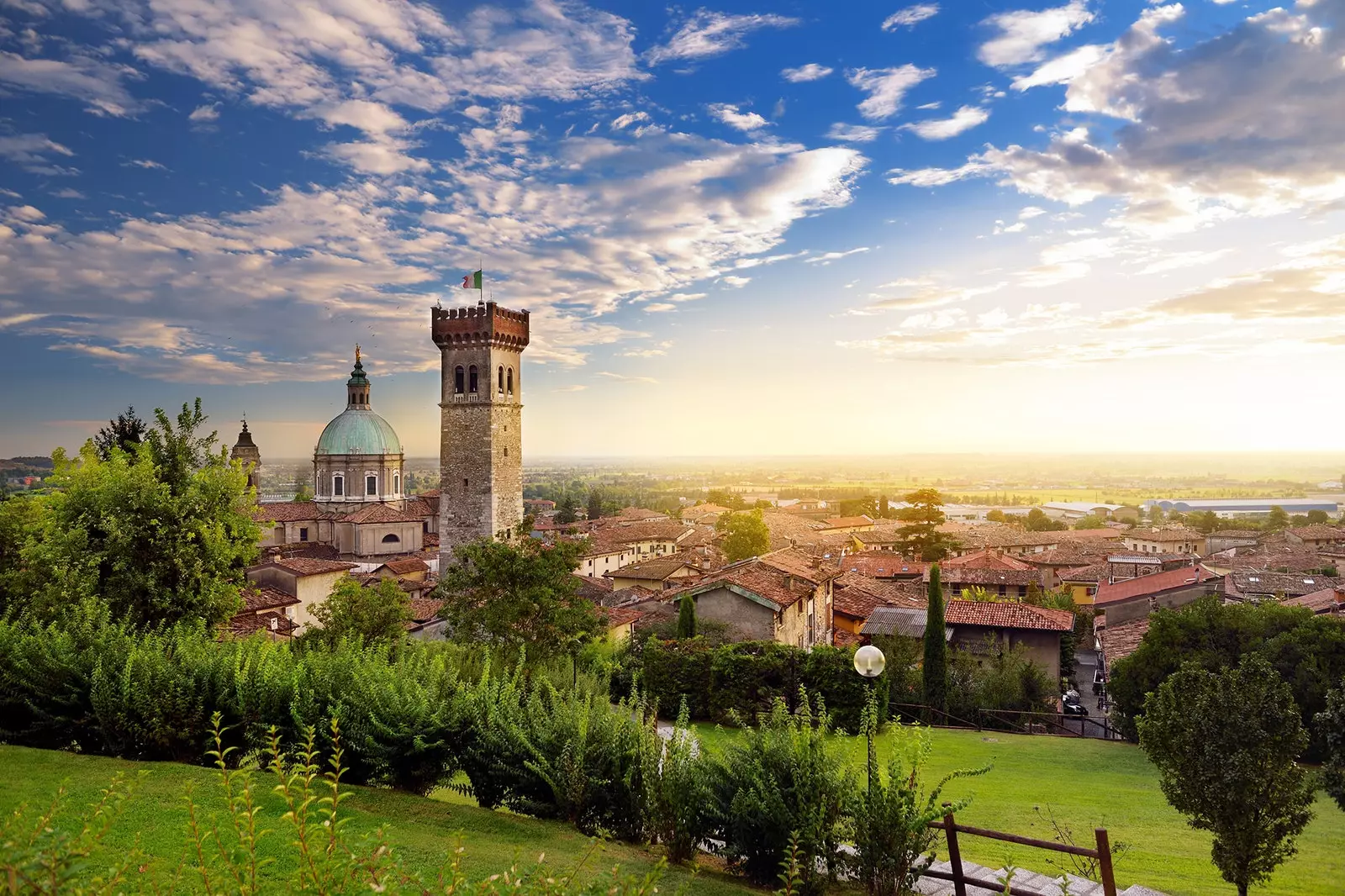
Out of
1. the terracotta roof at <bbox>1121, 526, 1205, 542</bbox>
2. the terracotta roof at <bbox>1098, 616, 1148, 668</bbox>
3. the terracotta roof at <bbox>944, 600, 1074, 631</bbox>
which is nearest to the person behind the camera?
the terracotta roof at <bbox>944, 600, 1074, 631</bbox>

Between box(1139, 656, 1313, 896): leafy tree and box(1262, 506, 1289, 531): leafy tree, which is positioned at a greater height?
box(1139, 656, 1313, 896): leafy tree

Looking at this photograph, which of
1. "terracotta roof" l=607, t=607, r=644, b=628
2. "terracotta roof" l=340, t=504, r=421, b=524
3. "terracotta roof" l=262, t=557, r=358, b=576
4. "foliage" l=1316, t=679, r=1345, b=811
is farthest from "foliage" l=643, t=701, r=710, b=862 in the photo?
"terracotta roof" l=340, t=504, r=421, b=524

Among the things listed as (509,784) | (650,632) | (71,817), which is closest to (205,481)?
(71,817)

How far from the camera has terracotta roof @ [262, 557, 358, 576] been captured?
43.6 meters

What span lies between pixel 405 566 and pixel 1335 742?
5496 centimetres

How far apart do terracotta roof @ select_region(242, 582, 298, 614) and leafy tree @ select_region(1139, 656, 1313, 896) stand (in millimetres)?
31133

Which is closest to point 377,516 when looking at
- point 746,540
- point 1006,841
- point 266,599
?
point 266,599

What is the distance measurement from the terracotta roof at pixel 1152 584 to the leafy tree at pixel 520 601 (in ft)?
121

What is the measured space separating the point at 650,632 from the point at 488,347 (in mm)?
22847

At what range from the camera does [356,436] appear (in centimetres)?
7275

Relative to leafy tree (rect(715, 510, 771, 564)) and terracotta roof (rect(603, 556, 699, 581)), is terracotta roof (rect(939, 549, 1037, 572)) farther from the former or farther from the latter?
terracotta roof (rect(603, 556, 699, 581))

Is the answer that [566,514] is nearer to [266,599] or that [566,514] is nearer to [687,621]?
[266,599]

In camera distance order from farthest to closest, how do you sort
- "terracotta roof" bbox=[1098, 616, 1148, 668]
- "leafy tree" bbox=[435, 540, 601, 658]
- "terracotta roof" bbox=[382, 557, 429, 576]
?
"terracotta roof" bbox=[382, 557, 429, 576] < "terracotta roof" bbox=[1098, 616, 1148, 668] < "leafy tree" bbox=[435, 540, 601, 658]

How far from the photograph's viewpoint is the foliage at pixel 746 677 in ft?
80.3
